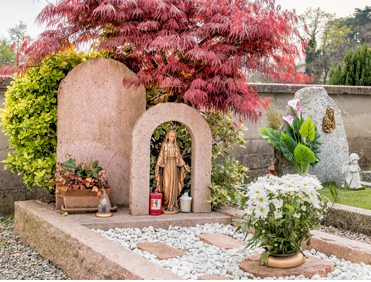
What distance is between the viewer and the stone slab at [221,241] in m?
3.49

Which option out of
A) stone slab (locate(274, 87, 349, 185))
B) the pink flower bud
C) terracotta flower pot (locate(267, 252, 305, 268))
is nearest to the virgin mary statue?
terracotta flower pot (locate(267, 252, 305, 268))

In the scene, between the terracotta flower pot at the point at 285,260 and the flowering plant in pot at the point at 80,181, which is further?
the flowering plant in pot at the point at 80,181

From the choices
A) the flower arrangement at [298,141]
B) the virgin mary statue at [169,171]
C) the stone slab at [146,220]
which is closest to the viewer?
the stone slab at [146,220]

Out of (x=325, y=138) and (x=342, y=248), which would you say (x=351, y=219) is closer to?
(x=342, y=248)

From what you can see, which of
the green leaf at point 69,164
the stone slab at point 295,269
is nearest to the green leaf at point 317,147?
the stone slab at point 295,269

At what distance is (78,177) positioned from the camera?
13.8 ft

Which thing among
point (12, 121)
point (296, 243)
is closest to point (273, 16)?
point (296, 243)

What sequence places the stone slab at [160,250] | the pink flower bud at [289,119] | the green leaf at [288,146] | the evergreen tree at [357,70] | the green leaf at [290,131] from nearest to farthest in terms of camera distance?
the stone slab at [160,250]
the green leaf at [288,146]
the pink flower bud at [289,119]
the green leaf at [290,131]
the evergreen tree at [357,70]

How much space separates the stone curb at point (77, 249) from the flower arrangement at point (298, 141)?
10.6 ft

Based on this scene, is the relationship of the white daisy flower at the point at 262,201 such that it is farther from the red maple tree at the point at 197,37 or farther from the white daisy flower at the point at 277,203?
the red maple tree at the point at 197,37

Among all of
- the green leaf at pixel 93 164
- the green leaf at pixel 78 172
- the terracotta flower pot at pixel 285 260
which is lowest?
the terracotta flower pot at pixel 285 260

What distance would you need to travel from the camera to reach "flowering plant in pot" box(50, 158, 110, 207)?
4148mm

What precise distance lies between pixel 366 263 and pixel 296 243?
690 mm

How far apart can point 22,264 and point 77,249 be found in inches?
35.2
